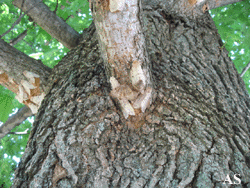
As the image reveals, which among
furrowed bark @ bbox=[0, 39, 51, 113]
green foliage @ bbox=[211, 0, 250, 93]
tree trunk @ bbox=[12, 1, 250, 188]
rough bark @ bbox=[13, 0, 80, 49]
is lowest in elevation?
tree trunk @ bbox=[12, 1, 250, 188]

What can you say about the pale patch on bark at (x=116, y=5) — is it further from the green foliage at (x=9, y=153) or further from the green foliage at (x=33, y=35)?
the green foliage at (x=9, y=153)

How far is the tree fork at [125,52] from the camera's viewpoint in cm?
119

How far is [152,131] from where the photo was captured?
1.37 m

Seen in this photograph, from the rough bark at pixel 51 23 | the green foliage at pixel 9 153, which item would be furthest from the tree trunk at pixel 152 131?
the green foliage at pixel 9 153

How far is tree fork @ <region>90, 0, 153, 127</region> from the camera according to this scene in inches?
46.7

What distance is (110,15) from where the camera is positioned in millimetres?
1178

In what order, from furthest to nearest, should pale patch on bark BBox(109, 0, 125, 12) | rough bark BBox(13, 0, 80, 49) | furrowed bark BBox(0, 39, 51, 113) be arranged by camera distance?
rough bark BBox(13, 0, 80, 49), furrowed bark BBox(0, 39, 51, 113), pale patch on bark BBox(109, 0, 125, 12)

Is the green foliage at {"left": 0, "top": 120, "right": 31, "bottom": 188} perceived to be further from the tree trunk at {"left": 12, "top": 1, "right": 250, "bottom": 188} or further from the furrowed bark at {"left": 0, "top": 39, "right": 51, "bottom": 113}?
the tree trunk at {"left": 12, "top": 1, "right": 250, "bottom": 188}

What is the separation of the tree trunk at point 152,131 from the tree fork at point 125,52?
0.11 m

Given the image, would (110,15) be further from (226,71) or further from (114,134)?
(226,71)

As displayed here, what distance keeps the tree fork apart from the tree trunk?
0.11m

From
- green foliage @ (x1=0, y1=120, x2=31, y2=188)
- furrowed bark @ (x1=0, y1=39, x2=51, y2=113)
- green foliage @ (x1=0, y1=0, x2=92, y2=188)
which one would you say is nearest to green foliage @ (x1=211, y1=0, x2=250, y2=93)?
green foliage @ (x1=0, y1=0, x2=92, y2=188)

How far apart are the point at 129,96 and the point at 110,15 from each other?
54 centimetres

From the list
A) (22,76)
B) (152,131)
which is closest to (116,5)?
(152,131)
